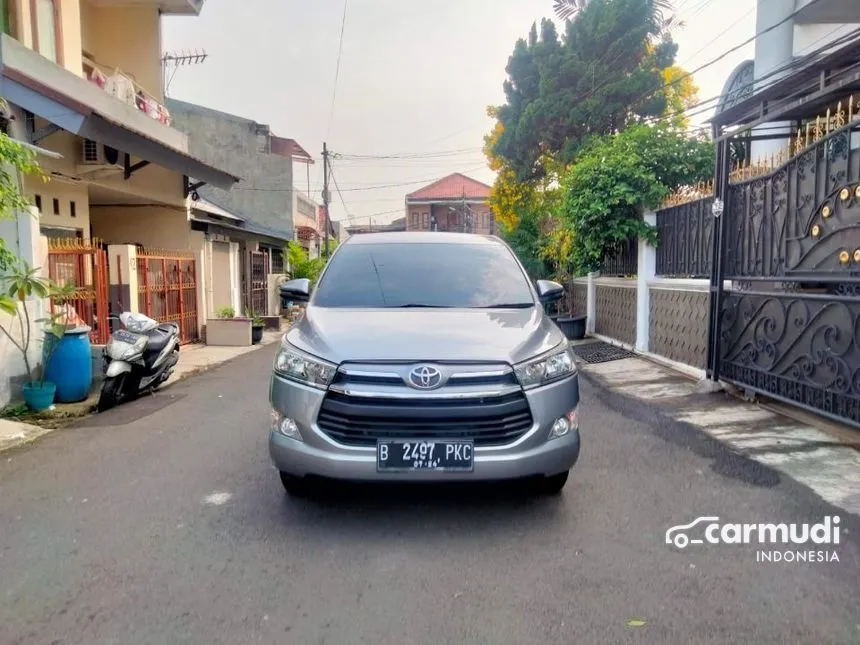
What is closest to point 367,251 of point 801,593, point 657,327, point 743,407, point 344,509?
point 344,509

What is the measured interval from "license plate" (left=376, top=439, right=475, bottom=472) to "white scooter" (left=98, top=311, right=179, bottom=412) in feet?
15.8

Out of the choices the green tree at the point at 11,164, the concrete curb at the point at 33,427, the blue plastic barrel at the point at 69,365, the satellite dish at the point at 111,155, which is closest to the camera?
the green tree at the point at 11,164

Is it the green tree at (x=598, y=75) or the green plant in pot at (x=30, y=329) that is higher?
the green tree at (x=598, y=75)

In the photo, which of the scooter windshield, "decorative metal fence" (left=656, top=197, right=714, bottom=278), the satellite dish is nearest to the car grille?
"decorative metal fence" (left=656, top=197, right=714, bottom=278)

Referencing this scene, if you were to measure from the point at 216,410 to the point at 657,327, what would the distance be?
6277 millimetres

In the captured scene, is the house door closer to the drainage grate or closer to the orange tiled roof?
the drainage grate

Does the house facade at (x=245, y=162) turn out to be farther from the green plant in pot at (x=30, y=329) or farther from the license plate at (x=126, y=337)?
the green plant in pot at (x=30, y=329)

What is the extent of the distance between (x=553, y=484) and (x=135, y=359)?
532 centimetres

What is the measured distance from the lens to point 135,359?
23.4 feet

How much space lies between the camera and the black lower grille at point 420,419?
3.30 m

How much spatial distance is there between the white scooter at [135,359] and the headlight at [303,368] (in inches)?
162

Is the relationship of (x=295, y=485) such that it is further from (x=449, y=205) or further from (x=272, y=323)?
(x=449, y=205)

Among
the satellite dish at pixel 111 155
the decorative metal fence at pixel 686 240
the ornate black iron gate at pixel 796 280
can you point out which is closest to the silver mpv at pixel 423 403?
the ornate black iron gate at pixel 796 280

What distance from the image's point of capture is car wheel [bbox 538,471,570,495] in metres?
3.75
